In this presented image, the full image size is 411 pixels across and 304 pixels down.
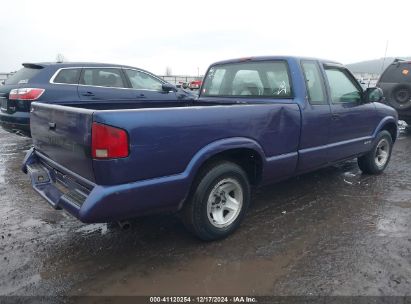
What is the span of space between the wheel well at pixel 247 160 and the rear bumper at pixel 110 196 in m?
0.59

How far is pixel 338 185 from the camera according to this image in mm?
5211

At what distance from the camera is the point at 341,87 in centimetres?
479

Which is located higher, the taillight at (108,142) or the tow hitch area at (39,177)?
the taillight at (108,142)

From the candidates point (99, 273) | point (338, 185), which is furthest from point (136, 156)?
point (338, 185)

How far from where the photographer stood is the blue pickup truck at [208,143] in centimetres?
263

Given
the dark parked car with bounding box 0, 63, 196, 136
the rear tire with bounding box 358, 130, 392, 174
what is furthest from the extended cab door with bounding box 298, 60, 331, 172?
the dark parked car with bounding box 0, 63, 196, 136

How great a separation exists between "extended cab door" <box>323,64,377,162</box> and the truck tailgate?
304 centimetres

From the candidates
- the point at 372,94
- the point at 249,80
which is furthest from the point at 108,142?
the point at 372,94

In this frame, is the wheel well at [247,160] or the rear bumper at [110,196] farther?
the wheel well at [247,160]

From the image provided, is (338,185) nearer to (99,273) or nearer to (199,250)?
(199,250)

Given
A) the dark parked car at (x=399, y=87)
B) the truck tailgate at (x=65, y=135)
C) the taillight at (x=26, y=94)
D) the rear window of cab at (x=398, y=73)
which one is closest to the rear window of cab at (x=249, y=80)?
the truck tailgate at (x=65, y=135)

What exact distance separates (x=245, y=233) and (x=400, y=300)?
1.47 meters

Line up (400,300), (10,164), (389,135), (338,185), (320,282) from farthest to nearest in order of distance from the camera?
(10,164)
(389,135)
(338,185)
(320,282)
(400,300)

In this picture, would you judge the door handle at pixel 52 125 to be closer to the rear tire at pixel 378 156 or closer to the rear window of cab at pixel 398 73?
the rear tire at pixel 378 156
